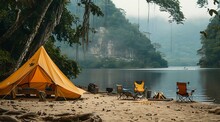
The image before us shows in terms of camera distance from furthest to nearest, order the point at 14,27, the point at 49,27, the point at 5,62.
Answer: the point at 49,27 < the point at 5,62 < the point at 14,27

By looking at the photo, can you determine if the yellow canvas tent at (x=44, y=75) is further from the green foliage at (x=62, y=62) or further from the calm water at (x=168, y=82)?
the calm water at (x=168, y=82)

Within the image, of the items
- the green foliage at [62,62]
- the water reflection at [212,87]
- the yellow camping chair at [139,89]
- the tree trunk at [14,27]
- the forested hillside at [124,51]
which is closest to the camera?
the tree trunk at [14,27]

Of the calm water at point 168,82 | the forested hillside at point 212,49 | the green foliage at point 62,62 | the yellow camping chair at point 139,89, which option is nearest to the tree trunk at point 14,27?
the green foliage at point 62,62

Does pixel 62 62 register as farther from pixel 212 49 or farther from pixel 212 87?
pixel 212 49

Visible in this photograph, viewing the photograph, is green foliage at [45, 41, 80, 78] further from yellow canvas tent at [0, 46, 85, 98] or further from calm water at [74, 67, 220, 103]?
calm water at [74, 67, 220, 103]

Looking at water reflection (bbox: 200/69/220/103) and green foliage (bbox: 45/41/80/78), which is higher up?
green foliage (bbox: 45/41/80/78)

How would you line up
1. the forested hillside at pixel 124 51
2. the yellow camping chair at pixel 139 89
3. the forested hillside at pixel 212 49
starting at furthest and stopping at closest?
the forested hillside at pixel 124 51, the forested hillside at pixel 212 49, the yellow camping chair at pixel 139 89

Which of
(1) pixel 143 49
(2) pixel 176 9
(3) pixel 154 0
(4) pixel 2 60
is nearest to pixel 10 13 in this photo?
(4) pixel 2 60

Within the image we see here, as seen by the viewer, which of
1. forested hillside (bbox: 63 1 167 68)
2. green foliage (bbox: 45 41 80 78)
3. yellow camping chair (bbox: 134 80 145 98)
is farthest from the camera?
forested hillside (bbox: 63 1 167 68)

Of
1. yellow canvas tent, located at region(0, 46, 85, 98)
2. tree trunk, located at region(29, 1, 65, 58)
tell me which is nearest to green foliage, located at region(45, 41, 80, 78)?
tree trunk, located at region(29, 1, 65, 58)

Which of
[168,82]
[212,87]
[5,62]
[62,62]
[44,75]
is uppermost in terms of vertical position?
[62,62]

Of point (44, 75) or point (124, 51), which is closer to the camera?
point (44, 75)

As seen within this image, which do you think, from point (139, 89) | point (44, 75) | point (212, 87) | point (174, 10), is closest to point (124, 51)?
point (212, 87)

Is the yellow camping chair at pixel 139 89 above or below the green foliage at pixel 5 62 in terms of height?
below
